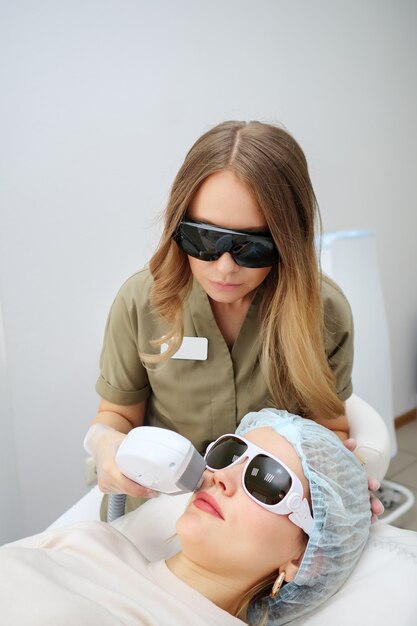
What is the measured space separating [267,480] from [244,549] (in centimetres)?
14

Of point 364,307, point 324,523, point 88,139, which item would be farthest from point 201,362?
point 364,307

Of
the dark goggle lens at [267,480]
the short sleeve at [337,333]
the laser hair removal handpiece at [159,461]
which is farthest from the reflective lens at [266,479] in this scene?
the short sleeve at [337,333]

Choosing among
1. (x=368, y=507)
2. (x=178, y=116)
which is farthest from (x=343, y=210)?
(x=368, y=507)

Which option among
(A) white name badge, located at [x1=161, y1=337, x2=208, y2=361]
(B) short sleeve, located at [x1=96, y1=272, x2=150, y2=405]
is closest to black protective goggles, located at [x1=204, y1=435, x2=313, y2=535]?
(A) white name badge, located at [x1=161, y1=337, x2=208, y2=361]

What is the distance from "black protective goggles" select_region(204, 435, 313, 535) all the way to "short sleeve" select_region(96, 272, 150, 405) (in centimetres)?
45

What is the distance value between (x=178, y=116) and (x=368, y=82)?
1416 mm

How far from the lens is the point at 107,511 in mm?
1523

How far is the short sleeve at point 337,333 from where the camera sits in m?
1.47

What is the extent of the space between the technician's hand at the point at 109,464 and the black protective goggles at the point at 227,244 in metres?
0.48

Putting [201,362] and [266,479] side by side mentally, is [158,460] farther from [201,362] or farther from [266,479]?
[201,362]

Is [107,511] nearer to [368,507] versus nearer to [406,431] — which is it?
[368,507]

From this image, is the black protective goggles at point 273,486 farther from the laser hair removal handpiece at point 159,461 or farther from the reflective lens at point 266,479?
the laser hair removal handpiece at point 159,461

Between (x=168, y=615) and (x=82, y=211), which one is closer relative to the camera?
(x=168, y=615)

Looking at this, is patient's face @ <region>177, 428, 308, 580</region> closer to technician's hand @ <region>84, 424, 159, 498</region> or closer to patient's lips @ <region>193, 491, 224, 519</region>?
patient's lips @ <region>193, 491, 224, 519</region>
